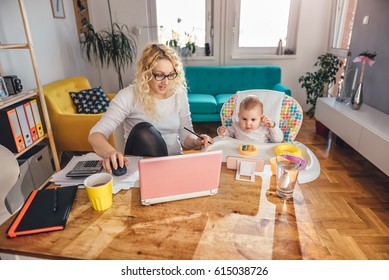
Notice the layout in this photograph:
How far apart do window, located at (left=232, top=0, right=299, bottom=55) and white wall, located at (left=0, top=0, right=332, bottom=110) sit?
16 centimetres

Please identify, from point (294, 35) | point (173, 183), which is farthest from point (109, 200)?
point (294, 35)

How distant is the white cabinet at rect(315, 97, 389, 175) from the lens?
6.85ft

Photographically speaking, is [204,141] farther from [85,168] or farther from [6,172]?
[6,172]

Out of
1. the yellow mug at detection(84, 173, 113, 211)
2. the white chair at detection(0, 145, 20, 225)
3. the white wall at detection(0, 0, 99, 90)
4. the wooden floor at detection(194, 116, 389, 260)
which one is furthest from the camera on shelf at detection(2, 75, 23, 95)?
the wooden floor at detection(194, 116, 389, 260)

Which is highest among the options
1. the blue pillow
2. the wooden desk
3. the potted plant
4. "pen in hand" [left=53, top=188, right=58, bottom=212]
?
the potted plant

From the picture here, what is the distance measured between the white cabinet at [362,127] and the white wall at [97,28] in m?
1.18

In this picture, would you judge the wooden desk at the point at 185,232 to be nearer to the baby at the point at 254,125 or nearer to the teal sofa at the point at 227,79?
the baby at the point at 254,125

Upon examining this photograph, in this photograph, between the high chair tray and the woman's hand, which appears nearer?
the woman's hand

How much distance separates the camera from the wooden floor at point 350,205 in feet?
5.15

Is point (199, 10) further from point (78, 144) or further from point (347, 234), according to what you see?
point (347, 234)

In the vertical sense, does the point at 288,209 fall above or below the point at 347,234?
above

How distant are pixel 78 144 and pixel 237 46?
2.73m

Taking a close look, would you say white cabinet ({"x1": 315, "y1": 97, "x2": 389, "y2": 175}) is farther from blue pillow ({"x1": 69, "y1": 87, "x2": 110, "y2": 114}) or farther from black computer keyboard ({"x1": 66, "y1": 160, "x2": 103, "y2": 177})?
blue pillow ({"x1": 69, "y1": 87, "x2": 110, "y2": 114})
